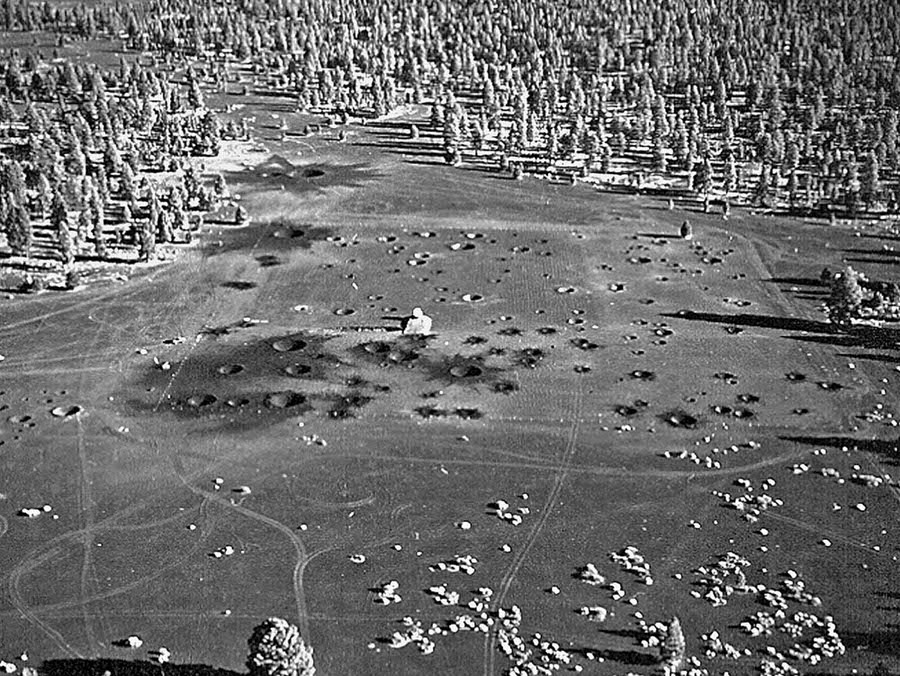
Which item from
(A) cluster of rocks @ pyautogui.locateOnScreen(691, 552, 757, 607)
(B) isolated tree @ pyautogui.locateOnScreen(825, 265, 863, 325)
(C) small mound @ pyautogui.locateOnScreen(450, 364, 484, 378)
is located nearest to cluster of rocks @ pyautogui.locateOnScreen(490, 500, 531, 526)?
(A) cluster of rocks @ pyautogui.locateOnScreen(691, 552, 757, 607)

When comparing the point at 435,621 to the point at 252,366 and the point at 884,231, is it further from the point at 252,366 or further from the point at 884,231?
the point at 884,231

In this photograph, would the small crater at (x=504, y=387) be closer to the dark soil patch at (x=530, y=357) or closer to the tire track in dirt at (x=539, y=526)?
the dark soil patch at (x=530, y=357)

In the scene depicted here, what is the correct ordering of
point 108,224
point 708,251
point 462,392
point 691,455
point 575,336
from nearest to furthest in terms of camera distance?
point 691,455 < point 462,392 < point 575,336 < point 708,251 < point 108,224

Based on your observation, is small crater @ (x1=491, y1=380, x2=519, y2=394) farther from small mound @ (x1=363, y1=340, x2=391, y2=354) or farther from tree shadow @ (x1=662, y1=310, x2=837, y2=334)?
tree shadow @ (x1=662, y1=310, x2=837, y2=334)

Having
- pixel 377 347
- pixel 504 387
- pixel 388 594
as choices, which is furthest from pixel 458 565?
pixel 377 347

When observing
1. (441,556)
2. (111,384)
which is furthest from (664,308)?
(111,384)

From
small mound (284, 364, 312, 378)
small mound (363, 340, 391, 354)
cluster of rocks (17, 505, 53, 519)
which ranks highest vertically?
small mound (363, 340, 391, 354)

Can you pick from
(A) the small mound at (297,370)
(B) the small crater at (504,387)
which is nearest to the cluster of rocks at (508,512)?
(B) the small crater at (504,387)
